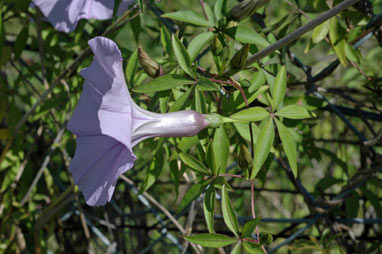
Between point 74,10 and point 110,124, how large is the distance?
20.2 inches

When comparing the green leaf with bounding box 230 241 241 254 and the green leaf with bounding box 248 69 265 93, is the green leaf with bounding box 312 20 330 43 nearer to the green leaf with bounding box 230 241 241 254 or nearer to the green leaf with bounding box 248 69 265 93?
the green leaf with bounding box 248 69 265 93

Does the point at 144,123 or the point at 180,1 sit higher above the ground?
the point at 144,123

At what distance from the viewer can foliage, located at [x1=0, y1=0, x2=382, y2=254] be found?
2.68 ft

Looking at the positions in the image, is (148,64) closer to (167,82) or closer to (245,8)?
(167,82)

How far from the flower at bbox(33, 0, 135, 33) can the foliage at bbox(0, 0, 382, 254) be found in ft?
0.17

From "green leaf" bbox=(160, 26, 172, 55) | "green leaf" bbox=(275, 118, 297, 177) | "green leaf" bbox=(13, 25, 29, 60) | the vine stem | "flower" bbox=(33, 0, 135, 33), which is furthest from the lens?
"green leaf" bbox=(13, 25, 29, 60)

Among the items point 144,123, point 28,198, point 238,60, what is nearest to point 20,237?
point 28,198

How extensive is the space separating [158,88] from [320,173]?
1.64 m

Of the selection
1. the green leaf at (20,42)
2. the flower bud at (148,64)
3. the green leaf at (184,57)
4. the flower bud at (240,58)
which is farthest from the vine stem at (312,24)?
the green leaf at (20,42)

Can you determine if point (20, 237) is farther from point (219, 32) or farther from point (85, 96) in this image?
point (219, 32)

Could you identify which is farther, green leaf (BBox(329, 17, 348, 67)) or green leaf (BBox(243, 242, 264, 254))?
green leaf (BBox(329, 17, 348, 67))

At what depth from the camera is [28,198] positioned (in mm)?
1613

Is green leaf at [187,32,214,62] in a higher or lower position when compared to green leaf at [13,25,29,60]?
higher

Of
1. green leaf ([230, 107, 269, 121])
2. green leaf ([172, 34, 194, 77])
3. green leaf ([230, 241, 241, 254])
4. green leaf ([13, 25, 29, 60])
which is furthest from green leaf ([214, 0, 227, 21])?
green leaf ([13, 25, 29, 60])
